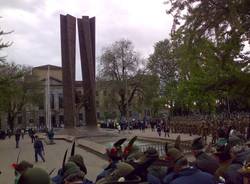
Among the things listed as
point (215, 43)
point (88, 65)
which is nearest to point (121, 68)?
point (88, 65)

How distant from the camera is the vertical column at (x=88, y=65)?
160ft

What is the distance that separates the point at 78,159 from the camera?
5457 millimetres

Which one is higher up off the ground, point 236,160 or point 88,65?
point 88,65

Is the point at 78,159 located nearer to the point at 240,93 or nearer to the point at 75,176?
the point at 75,176

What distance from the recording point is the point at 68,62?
47375 millimetres

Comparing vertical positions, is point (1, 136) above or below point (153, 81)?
below

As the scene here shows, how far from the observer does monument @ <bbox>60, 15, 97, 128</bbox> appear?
156 feet

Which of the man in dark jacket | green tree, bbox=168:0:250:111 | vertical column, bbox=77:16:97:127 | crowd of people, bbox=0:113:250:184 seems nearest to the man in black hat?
crowd of people, bbox=0:113:250:184

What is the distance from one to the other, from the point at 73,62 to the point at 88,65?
5.21ft

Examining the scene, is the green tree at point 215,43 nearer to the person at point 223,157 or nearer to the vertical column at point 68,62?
the person at point 223,157

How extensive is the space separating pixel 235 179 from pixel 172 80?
196 feet

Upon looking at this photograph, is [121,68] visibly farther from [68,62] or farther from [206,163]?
[206,163]

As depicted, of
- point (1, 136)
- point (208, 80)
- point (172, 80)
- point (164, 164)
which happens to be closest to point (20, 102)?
point (1, 136)

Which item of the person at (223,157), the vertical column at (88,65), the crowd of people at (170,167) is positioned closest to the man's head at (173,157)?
the crowd of people at (170,167)
